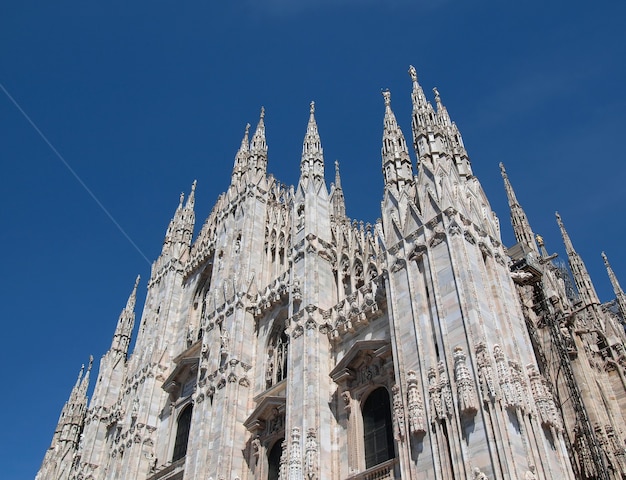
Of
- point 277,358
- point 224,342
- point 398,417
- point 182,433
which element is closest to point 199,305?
point 182,433

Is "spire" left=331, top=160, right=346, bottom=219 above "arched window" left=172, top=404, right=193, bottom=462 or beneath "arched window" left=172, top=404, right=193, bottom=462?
above

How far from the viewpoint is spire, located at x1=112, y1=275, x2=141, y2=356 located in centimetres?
3862

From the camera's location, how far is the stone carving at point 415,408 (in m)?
14.9

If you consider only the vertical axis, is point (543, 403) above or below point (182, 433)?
below

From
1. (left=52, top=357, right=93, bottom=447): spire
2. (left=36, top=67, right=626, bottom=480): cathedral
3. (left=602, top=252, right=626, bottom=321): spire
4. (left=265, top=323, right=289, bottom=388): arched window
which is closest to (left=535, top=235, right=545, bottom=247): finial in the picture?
(left=36, top=67, right=626, bottom=480): cathedral

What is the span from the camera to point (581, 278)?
31.4m

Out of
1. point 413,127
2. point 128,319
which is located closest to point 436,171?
point 413,127

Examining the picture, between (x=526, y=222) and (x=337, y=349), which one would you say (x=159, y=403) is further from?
(x=526, y=222)

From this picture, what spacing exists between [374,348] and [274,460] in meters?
5.95

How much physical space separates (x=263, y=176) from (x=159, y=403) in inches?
492

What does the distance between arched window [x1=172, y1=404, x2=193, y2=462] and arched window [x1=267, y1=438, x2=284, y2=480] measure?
5815mm

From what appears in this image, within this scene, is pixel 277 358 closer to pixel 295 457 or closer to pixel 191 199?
pixel 295 457

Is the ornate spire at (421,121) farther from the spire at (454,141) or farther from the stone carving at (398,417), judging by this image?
the stone carving at (398,417)

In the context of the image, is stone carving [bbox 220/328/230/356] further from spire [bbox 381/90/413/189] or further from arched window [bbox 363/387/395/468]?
spire [bbox 381/90/413/189]
